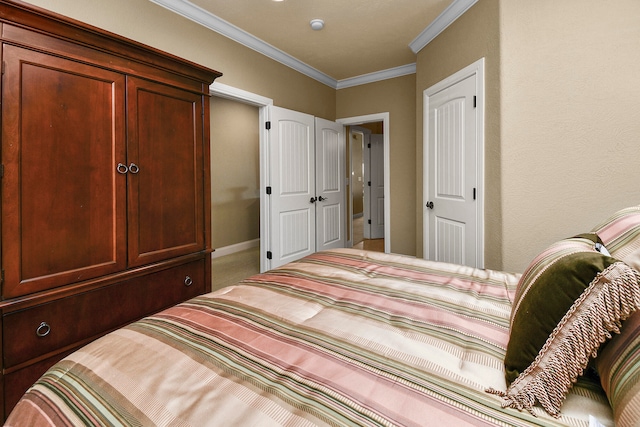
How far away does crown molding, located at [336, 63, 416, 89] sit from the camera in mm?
4098

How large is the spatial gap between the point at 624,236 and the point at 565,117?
1.66m

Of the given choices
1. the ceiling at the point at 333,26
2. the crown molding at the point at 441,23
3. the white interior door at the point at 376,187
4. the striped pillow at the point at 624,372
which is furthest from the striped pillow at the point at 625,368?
the white interior door at the point at 376,187

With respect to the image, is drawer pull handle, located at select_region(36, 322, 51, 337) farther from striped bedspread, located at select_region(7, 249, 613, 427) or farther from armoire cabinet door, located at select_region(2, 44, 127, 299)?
striped bedspread, located at select_region(7, 249, 613, 427)

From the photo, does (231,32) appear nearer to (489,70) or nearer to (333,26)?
(333,26)

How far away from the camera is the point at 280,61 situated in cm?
375

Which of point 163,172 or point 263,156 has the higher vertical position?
point 263,156

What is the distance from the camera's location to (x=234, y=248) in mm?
5414

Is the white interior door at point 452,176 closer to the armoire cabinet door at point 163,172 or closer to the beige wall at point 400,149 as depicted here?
the beige wall at point 400,149

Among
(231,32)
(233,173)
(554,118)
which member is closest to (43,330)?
(231,32)

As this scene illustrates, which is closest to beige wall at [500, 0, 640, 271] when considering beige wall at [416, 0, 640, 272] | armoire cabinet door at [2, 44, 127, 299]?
beige wall at [416, 0, 640, 272]

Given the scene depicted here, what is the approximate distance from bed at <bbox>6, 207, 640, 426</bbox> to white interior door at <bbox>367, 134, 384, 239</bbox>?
514 cm

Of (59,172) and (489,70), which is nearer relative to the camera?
(59,172)

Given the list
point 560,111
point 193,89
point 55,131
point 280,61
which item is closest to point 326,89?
point 280,61

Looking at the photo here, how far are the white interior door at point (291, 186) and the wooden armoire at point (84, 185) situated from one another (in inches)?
60.0
